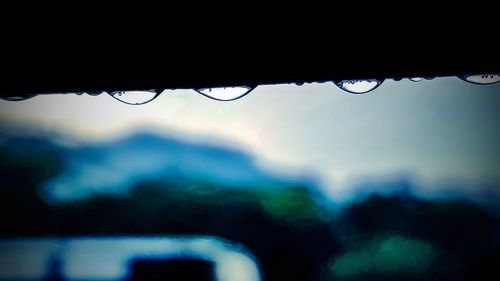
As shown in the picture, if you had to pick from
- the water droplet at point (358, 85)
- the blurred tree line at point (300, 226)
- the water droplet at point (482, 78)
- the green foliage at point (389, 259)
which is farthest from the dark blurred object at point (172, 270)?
the water droplet at point (482, 78)

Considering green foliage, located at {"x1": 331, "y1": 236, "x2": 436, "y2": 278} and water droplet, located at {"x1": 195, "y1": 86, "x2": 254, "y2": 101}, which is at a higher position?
water droplet, located at {"x1": 195, "y1": 86, "x2": 254, "y2": 101}

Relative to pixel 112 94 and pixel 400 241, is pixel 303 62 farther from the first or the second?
pixel 400 241

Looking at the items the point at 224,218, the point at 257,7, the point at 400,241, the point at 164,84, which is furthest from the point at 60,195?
the point at 400,241

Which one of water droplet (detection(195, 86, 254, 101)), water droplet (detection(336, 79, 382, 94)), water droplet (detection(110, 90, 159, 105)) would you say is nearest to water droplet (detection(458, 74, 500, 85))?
water droplet (detection(336, 79, 382, 94))

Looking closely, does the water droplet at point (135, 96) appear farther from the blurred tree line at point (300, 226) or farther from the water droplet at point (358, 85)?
the blurred tree line at point (300, 226)

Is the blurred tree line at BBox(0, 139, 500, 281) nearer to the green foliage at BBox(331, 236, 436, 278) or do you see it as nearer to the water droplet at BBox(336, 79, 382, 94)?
the green foliage at BBox(331, 236, 436, 278)

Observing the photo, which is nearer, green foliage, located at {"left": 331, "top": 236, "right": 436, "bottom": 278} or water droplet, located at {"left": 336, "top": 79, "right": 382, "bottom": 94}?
water droplet, located at {"left": 336, "top": 79, "right": 382, "bottom": 94}

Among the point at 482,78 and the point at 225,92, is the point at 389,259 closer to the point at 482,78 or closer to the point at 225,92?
the point at 482,78
